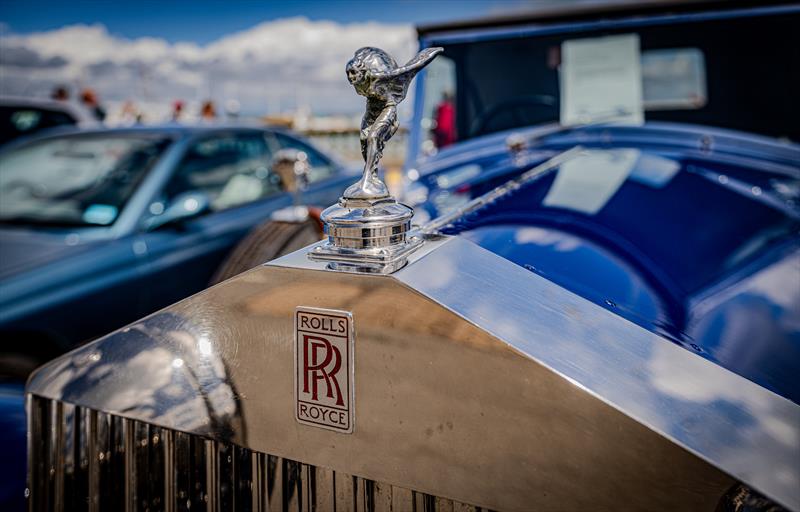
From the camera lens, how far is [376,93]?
0.86 metres

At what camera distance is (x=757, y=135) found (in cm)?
236

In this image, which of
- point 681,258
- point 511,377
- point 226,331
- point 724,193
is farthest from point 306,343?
point 724,193

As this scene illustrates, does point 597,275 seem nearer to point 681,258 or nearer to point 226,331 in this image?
point 681,258

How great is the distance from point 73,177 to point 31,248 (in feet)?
2.48

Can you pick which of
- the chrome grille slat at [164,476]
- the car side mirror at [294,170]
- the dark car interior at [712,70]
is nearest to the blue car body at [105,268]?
the car side mirror at [294,170]

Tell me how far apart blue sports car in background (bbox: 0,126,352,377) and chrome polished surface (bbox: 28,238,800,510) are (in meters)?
1.68

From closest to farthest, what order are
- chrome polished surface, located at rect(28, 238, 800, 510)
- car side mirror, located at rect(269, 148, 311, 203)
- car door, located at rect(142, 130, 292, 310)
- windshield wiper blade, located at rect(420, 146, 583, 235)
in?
chrome polished surface, located at rect(28, 238, 800, 510)
windshield wiper blade, located at rect(420, 146, 583, 235)
car side mirror, located at rect(269, 148, 311, 203)
car door, located at rect(142, 130, 292, 310)

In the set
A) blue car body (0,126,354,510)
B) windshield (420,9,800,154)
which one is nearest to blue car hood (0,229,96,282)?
blue car body (0,126,354,510)

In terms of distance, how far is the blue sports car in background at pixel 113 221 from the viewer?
7.52 ft

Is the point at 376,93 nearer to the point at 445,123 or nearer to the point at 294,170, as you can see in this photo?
the point at 294,170

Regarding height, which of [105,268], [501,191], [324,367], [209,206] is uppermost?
[501,191]

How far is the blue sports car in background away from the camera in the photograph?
2293mm

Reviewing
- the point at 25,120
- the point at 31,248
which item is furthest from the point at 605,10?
the point at 25,120

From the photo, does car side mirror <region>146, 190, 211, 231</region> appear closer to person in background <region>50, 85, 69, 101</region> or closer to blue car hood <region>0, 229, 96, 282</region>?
blue car hood <region>0, 229, 96, 282</region>
